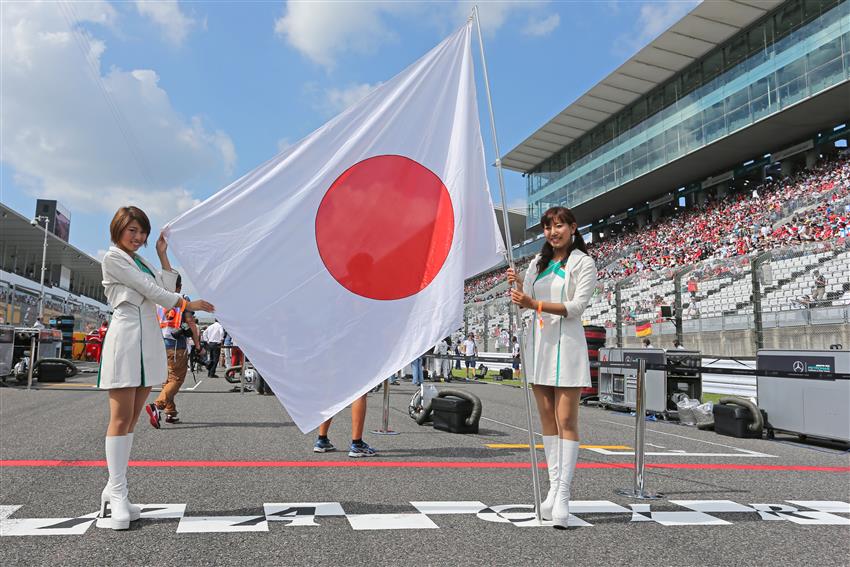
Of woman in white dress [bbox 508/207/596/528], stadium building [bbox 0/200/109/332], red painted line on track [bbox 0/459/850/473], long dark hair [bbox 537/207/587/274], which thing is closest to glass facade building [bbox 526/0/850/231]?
red painted line on track [bbox 0/459/850/473]

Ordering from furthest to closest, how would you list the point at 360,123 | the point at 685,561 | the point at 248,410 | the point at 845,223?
1. the point at 845,223
2. the point at 248,410
3. the point at 360,123
4. the point at 685,561

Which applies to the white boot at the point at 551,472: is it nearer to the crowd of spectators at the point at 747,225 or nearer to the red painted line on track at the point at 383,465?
the red painted line on track at the point at 383,465

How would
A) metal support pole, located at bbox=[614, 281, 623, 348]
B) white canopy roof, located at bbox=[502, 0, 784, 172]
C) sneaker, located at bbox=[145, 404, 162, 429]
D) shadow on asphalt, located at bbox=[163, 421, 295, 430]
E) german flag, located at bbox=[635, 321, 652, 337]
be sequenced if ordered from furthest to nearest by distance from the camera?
white canopy roof, located at bbox=[502, 0, 784, 172] → metal support pole, located at bbox=[614, 281, 623, 348] → german flag, located at bbox=[635, 321, 652, 337] → shadow on asphalt, located at bbox=[163, 421, 295, 430] → sneaker, located at bbox=[145, 404, 162, 429]

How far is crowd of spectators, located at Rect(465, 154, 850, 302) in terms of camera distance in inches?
850

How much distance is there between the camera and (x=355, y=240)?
395cm

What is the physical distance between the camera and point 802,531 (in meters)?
3.46

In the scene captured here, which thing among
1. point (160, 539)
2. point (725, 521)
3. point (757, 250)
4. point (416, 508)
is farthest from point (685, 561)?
point (757, 250)

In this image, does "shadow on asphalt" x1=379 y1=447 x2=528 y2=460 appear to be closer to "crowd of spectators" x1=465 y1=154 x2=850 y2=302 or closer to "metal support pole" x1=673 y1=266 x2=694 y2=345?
"metal support pole" x1=673 y1=266 x2=694 y2=345

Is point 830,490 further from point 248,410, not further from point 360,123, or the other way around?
point 248,410

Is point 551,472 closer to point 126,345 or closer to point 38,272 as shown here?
point 126,345

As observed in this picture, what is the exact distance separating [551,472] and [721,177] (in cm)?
3624

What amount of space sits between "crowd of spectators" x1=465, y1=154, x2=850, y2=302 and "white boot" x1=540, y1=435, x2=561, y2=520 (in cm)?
1519

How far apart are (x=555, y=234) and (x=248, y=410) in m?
6.84

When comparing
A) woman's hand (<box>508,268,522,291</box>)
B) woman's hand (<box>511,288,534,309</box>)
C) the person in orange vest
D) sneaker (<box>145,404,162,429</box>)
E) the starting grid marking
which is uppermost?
woman's hand (<box>508,268,522,291</box>)
